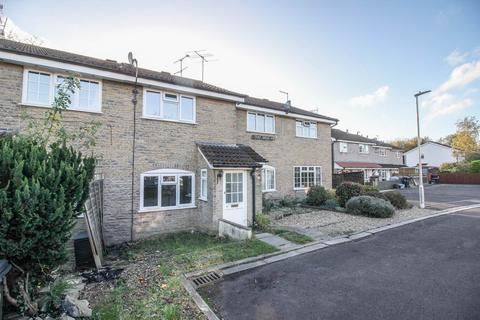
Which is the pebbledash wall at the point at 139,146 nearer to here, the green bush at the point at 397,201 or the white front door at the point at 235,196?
the white front door at the point at 235,196

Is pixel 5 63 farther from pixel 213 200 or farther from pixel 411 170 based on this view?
pixel 411 170

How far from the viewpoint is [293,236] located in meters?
8.79

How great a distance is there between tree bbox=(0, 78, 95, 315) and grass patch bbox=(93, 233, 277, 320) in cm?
135

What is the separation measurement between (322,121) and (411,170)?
112ft

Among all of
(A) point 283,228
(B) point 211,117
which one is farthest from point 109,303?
(B) point 211,117

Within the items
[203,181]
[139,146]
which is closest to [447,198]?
[203,181]

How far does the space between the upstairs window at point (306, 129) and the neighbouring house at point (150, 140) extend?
6309mm

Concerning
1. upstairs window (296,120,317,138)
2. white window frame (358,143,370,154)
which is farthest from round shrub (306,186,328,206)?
white window frame (358,143,370,154)

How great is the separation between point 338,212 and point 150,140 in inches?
Result: 438

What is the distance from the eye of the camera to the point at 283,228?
1014 cm

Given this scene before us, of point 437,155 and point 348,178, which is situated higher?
point 437,155

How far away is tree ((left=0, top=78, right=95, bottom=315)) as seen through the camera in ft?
11.6

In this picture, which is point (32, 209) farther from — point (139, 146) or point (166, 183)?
point (166, 183)

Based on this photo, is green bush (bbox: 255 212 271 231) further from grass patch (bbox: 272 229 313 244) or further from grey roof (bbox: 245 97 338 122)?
grey roof (bbox: 245 97 338 122)
